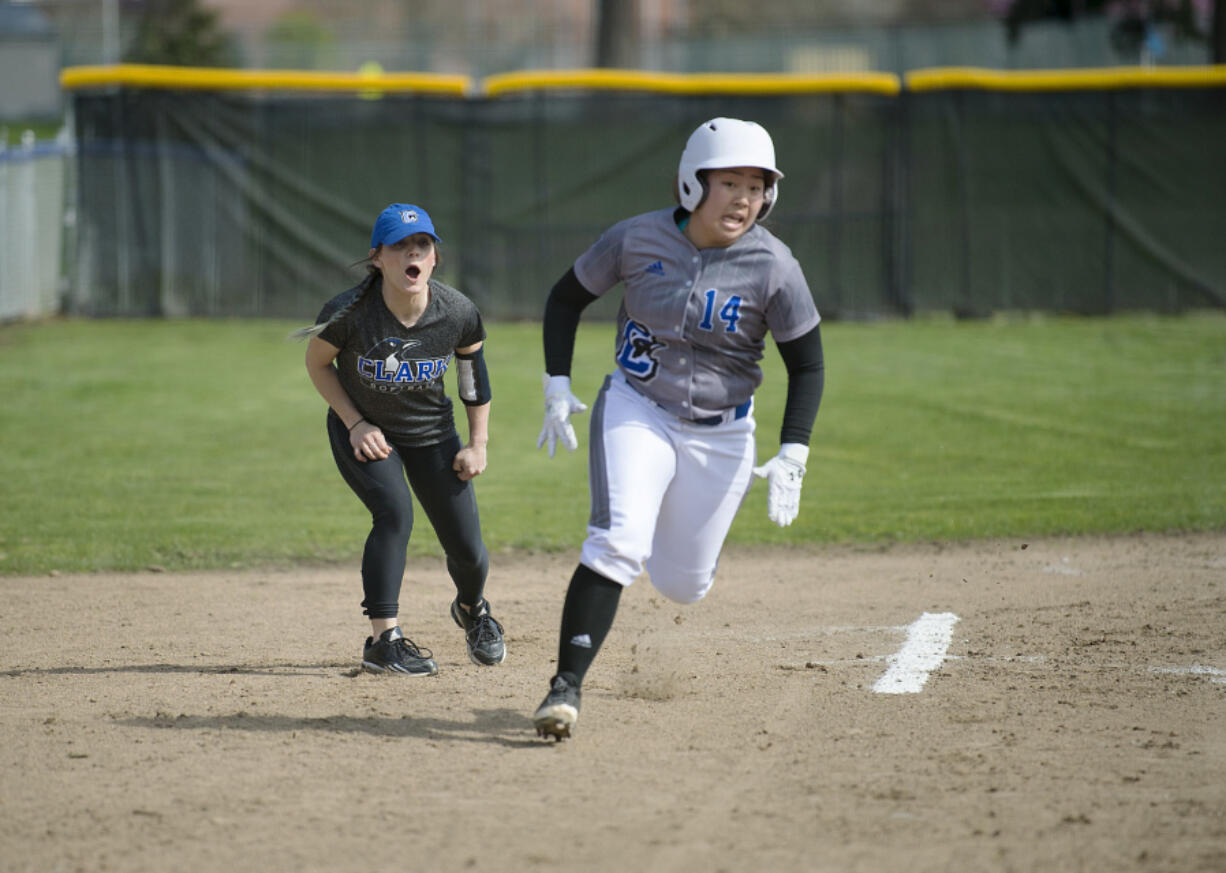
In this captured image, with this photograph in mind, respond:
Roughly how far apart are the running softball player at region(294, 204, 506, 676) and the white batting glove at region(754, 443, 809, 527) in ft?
4.24

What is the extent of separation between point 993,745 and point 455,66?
1335 inches

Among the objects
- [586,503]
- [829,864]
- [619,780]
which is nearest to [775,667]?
[619,780]

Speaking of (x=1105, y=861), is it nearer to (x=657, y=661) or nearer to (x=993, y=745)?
(x=993, y=745)

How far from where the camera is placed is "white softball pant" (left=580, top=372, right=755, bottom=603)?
4.39 meters

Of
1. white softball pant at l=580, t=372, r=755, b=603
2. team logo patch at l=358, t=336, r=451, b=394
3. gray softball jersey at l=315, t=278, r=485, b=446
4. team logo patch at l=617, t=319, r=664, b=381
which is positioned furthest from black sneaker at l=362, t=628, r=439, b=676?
team logo patch at l=617, t=319, r=664, b=381

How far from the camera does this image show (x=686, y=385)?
4.52 metres

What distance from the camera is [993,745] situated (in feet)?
14.6

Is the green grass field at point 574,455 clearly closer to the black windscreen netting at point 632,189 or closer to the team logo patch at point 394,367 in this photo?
the black windscreen netting at point 632,189

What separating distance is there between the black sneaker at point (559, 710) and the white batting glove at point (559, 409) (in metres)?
0.79

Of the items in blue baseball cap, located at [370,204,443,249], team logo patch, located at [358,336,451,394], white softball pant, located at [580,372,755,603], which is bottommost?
white softball pant, located at [580,372,755,603]

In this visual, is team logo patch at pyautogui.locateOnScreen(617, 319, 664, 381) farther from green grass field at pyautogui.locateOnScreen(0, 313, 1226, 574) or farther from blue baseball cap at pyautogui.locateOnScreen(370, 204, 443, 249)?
green grass field at pyautogui.locateOnScreen(0, 313, 1226, 574)

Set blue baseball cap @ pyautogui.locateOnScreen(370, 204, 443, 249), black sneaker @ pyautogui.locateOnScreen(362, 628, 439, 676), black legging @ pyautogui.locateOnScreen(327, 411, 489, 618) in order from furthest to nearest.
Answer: black sneaker @ pyautogui.locateOnScreen(362, 628, 439, 676) → black legging @ pyautogui.locateOnScreen(327, 411, 489, 618) → blue baseball cap @ pyautogui.locateOnScreen(370, 204, 443, 249)

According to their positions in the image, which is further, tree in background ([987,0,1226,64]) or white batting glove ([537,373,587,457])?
tree in background ([987,0,1226,64])

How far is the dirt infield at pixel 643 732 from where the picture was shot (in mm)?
3607
